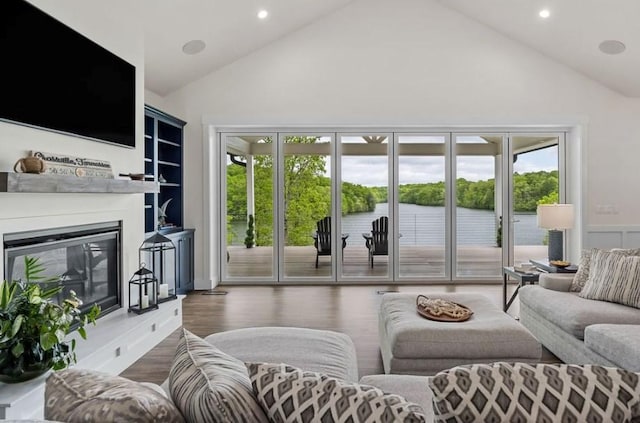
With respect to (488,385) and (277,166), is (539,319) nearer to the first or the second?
(488,385)

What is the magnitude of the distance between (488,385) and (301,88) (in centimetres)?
568

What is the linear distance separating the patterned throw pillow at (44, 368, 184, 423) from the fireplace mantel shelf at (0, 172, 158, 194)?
66.2 inches

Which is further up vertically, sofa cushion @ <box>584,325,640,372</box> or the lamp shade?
the lamp shade

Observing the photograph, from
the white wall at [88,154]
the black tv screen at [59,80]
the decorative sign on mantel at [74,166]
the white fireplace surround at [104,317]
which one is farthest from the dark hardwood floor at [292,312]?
the black tv screen at [59,80]

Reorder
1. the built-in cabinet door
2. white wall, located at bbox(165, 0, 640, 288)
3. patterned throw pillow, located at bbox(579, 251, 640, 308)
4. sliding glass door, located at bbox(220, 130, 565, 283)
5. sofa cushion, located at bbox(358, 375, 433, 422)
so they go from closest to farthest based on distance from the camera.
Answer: sofa cushion, located at bbox(358, 375, 433, 422)
patterned throw pillow, located at bbox(579, 251, 640, 308)
the built-in cabinet door
white wall, located at bbox(165, 0, 640, 288)
sliding glass door, located at bbox(220, 130, 565, 283)

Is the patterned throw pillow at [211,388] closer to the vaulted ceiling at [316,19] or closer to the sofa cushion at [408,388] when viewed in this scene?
the sofa cushion at [408,388]

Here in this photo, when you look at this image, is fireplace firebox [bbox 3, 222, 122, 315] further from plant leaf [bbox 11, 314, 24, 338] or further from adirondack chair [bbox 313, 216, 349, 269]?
adirondack chair [bbox 313, 216, 349, 269]

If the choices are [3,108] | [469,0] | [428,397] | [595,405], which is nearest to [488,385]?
[595,405]

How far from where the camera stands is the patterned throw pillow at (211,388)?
3.46 ft

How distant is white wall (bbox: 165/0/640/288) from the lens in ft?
20.3

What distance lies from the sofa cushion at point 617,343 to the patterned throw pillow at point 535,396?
1.73m

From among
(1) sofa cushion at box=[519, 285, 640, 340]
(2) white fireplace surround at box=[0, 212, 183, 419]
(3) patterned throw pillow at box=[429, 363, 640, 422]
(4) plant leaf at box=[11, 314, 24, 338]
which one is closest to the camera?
(3) patterned throw pillow at box=[429, 363, 640, 422]

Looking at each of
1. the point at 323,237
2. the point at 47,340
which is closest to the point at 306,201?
the point at 323,237

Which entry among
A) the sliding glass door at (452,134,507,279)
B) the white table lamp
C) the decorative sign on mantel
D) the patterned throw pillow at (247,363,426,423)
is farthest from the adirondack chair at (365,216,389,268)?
the patterned throw pillow at (247,363,426,423)
